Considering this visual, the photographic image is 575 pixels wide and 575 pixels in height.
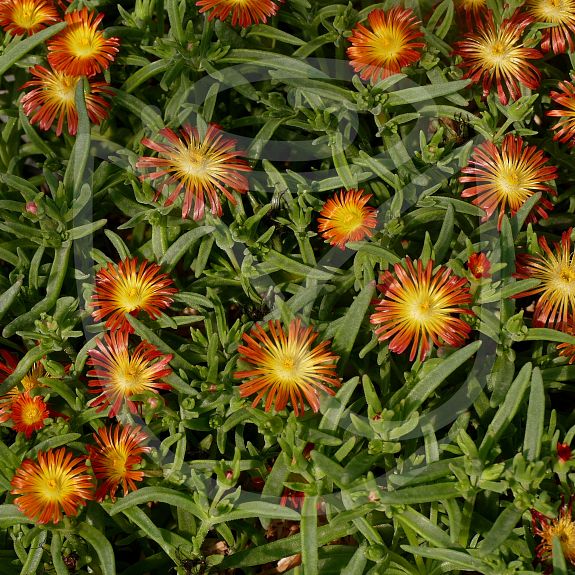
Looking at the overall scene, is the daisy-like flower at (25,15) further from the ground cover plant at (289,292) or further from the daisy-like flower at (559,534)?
the daisy-like flower at (559,534)

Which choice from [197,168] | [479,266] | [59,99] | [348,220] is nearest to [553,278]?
[479,266]

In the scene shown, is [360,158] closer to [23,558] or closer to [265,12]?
[265,12]

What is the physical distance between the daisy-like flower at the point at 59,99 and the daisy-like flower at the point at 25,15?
0.34 feet

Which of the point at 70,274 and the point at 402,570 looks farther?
the point at 70,274

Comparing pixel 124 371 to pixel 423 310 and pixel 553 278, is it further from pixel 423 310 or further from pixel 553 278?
pixel 553 278

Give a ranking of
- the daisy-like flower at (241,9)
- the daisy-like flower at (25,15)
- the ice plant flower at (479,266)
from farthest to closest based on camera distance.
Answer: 1. the daisy-like flower at (25,15)
2. the daisy-like flower at (241,9)
3. the ice plant flower at (479,266)

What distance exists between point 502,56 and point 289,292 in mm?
741

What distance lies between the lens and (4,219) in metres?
1.80

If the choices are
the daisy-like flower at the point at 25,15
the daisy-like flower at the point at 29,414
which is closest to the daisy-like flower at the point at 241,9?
the daisy-like flower at the point at 25,15

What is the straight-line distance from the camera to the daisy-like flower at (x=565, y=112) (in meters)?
1.76

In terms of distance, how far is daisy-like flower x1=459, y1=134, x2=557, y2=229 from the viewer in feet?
5.55

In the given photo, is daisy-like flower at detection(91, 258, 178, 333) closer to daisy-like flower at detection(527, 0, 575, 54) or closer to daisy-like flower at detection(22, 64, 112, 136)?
daisy-like flower at detection(22, 64, 112, 136)

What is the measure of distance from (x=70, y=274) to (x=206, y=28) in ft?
2.20

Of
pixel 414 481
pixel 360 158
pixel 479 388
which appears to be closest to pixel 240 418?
pixel 414 481
